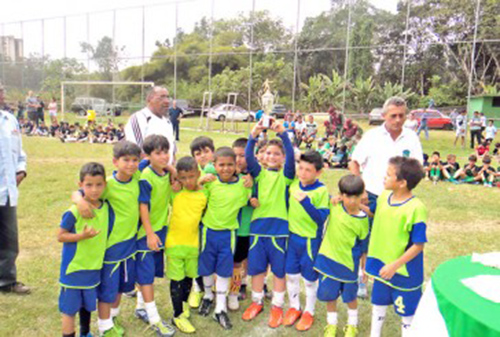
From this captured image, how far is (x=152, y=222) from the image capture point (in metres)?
2.98

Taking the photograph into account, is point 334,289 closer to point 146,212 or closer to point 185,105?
point 146,212

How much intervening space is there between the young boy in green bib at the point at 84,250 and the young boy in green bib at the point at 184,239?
0.55 metres

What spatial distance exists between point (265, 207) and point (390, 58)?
14178 mm

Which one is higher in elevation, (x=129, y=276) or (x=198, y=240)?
(x=198, y=240)

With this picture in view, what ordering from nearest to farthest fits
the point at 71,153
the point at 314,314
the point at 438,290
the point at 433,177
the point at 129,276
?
1. the point at 438,290
2. the point at 129,276
3. the point at 314,314
4. the point at 433,177
5. the point at 71,153

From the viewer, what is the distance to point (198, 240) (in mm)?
3096

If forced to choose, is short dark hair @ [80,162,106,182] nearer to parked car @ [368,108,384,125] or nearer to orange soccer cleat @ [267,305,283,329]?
orange soccer cleat @ [267,305,283,329]

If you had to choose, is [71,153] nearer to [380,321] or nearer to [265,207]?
[265,207]

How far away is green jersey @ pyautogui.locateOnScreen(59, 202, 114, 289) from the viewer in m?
2.51

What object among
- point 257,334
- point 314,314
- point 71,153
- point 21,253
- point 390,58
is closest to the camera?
point 257,334

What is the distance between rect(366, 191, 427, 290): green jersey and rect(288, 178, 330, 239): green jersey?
45 centimetres

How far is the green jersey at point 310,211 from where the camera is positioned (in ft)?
9.61

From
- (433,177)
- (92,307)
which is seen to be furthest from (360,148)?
(433,177)

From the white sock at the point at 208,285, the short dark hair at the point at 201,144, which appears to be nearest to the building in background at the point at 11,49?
the short dark hair at the point at 201,144
